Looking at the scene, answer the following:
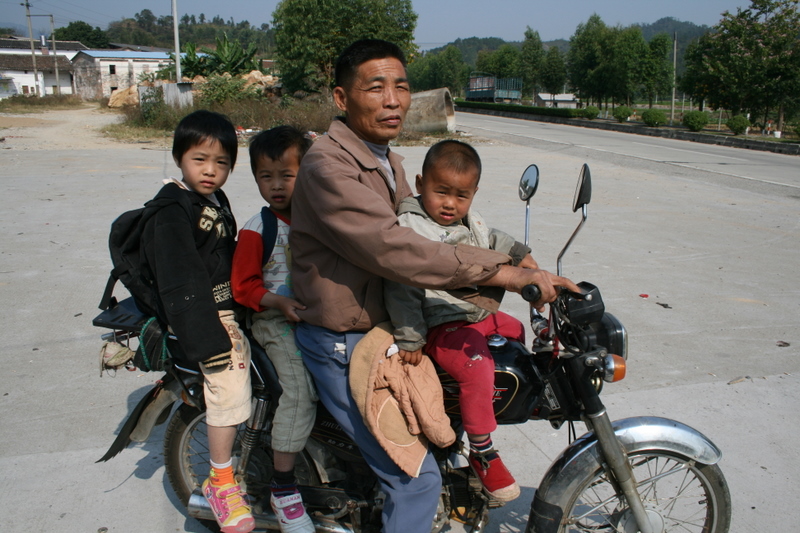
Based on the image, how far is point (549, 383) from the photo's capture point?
2.09 metres

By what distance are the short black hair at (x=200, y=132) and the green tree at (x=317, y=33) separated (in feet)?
76.5

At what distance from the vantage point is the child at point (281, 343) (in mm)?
2143

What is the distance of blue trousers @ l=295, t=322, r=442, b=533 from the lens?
1996mm

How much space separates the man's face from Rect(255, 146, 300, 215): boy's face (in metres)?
0.55

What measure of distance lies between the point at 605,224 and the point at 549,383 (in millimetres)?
6418

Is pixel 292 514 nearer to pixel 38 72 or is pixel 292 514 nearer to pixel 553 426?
pixel 553 426

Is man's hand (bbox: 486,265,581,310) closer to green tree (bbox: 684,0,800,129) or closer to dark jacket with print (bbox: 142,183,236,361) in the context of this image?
dark jacket with print (bbox: 142,183,236,361)

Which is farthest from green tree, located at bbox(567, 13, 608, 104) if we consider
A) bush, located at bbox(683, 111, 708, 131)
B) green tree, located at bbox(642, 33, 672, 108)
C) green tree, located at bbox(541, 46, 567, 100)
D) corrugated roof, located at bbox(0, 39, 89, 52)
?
corrugated roof, located at bbox(0, 39, 89, 52)

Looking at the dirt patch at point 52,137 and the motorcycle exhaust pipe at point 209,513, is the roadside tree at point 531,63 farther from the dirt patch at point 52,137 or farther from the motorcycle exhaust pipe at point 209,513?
the motorcycle exhaust pipe at point 209,513

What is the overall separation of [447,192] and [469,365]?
551mm

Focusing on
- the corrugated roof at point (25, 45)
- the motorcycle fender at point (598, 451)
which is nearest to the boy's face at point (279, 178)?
the motorcycle fender at point (598, 451)

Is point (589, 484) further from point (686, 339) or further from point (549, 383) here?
point (686, 339)

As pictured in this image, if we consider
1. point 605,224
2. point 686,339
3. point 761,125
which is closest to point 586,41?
point 761,125

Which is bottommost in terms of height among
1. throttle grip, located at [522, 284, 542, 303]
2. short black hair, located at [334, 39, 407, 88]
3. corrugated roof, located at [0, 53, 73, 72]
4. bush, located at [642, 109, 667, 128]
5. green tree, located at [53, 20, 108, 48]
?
throttle grip, located at [522, 284, 542, 303]
